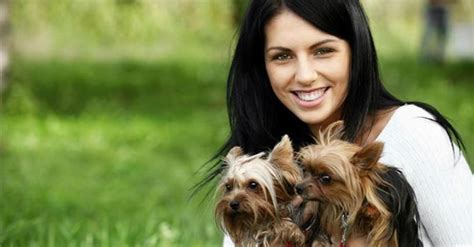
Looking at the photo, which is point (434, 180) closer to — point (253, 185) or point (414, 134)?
point (414, 134)

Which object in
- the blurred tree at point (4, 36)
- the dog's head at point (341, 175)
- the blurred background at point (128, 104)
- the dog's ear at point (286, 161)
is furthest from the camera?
the blurred tree at point (4, 36)

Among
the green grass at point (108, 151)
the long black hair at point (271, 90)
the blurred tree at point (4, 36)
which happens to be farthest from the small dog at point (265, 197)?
the blurred tree at point (4, 36)

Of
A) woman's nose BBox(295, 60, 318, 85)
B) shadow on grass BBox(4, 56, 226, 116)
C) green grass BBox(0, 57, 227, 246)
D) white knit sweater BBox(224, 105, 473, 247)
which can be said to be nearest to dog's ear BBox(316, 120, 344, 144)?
white knit sweater BBox(224, 105, 473, 247)

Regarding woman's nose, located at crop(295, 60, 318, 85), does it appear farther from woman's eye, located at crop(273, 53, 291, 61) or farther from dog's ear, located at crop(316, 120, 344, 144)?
dog's ear, located at crop(316, 120, 344, 144)

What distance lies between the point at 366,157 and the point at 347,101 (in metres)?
0.79

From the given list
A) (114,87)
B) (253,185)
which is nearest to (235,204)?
(253,185)

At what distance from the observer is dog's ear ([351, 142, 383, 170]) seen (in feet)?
11.8

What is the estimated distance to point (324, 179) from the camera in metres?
3.60

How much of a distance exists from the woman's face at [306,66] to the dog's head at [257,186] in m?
0.46

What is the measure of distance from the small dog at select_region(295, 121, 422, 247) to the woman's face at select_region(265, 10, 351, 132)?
1.72ft

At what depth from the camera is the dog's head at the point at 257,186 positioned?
3719mm

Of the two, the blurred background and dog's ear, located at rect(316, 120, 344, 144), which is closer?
dog's ear, located at rect(316, 120, 344, 144)

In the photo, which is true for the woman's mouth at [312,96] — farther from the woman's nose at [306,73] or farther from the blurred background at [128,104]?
the blurred background at [128,104]

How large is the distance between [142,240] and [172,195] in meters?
3.15
